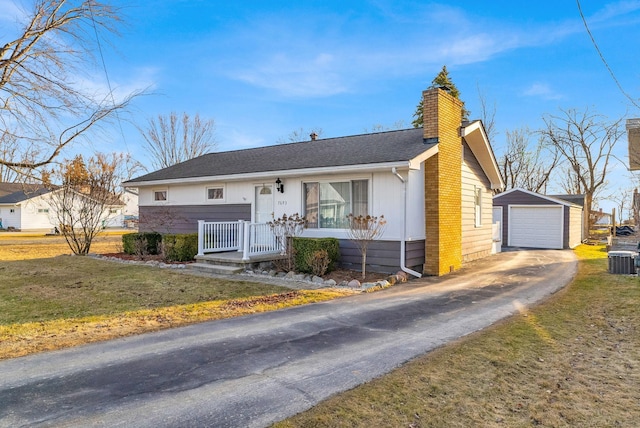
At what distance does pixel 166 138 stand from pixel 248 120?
1156 cm

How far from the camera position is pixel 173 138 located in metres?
33.5

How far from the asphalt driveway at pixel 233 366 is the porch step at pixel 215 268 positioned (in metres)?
4.01

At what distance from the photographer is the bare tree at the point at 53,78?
28.4 feet

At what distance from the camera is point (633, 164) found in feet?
39.2

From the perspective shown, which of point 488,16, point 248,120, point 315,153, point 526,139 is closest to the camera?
point 488,16

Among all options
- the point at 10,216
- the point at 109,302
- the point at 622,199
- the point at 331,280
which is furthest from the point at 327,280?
the point at 10,216

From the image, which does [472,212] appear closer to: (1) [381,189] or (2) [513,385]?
(1) [381,189]

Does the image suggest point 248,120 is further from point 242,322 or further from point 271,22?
point 242,322

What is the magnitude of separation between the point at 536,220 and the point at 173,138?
27.7 meters

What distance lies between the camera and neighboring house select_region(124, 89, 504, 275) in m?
10.3

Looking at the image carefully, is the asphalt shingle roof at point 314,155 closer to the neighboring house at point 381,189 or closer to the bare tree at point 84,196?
the neighboring house at point 381,189

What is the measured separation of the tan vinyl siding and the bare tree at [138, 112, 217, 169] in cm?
2529

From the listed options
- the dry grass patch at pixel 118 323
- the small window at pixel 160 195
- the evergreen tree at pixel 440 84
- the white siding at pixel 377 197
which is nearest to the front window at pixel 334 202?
the white siding at pixel 377 197

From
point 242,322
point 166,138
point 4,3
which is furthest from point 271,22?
point 166,138
